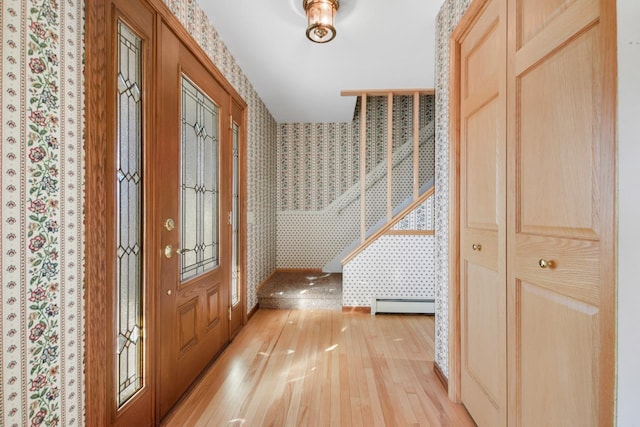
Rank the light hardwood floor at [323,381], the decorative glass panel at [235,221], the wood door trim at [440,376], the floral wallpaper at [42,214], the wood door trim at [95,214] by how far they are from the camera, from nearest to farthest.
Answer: the floral wallpaper at [42,214] → the wood door trim at [95,214] → the light hardwood floor at [323,381] → the wood door trim at [440,376] → the decorative glass panel at [235,221]

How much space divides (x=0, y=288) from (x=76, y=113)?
64 centimetres

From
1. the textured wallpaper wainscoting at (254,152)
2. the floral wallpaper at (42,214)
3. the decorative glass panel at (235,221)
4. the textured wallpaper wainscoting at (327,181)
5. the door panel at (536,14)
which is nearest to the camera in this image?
the floral wallpaper at (42,214)

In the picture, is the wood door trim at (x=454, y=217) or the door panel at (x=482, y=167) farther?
the wood door trim at (x=454, y=217)

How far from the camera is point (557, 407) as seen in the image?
1.01m

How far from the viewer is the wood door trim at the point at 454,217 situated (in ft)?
5.94

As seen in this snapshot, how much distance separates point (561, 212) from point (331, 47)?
2251 mm

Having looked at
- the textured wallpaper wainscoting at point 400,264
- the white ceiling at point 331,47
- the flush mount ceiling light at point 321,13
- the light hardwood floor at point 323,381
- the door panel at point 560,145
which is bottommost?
the light hardwood floor at point 323,381

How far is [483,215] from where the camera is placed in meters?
1.55

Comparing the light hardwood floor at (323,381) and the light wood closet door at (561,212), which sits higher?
the light wood closet door at (561,212)

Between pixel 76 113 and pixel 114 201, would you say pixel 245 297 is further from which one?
pixel 76 113

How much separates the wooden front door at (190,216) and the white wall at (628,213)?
187 centimetres

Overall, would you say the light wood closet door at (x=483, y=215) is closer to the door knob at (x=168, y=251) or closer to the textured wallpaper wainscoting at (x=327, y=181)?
the door knob at (x=168, y=251)

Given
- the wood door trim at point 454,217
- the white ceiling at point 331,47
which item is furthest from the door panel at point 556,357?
the white ceiling at point 331,47

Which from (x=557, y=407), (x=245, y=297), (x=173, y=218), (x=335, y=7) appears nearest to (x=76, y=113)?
(x=173, y=218)
